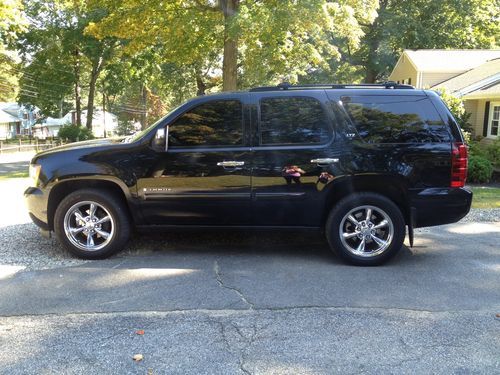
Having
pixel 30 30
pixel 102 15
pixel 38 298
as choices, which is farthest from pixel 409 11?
pixel 38 298

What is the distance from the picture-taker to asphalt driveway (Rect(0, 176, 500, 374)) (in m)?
3.32

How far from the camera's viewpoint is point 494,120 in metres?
20.4

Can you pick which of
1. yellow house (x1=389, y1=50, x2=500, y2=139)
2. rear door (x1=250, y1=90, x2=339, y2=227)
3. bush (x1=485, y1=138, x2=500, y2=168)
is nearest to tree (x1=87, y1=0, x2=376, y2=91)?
bush (x1=485, y1=138, x2=500, y2=168)

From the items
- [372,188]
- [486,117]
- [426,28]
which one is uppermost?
[426,28]

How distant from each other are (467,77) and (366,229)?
873 inches

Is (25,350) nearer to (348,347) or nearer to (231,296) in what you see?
(231,296)

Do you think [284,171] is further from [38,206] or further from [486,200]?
[486,200]

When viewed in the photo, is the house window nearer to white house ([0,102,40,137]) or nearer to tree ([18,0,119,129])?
tree ([18,0,119,129])

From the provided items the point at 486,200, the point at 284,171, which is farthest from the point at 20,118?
the point at 284,171

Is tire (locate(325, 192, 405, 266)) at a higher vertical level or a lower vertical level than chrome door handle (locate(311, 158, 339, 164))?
lower

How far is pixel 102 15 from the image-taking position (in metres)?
20.8

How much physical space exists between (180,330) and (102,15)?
1986 cm

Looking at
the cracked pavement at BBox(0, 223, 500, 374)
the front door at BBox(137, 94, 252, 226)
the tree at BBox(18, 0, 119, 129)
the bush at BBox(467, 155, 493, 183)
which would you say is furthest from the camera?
the tree at BBox(18, 0, 119, 129)

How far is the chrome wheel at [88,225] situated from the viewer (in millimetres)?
5500
